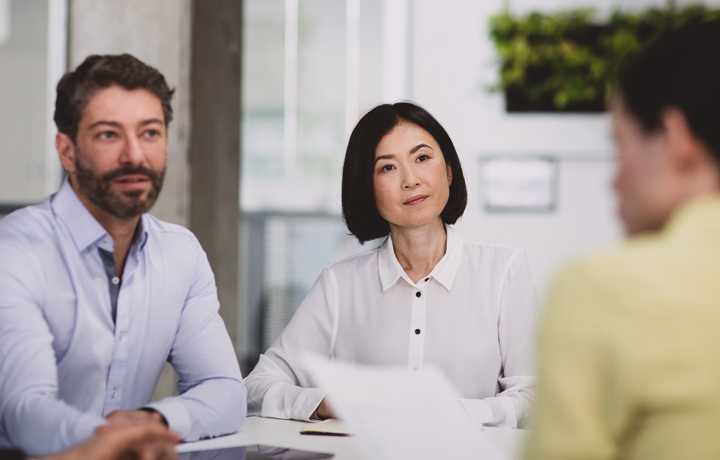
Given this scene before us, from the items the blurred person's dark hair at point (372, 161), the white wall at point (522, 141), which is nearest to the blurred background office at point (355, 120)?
the white wall at point (522, 141)

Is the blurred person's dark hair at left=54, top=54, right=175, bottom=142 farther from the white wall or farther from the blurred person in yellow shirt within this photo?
the white wall

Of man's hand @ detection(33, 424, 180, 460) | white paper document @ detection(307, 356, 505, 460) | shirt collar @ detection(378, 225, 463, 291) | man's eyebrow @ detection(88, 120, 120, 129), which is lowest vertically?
man's hand @ detection(33, 424, 180, 460)

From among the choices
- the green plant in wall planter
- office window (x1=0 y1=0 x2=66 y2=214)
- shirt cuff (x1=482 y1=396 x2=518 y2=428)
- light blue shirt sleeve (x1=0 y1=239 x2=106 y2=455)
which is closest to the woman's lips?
shirt cuff (x1=482 y1=396 x2=518 y2=428)

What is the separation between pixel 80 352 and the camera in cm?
137

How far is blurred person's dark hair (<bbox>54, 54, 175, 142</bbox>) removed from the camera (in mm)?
1397

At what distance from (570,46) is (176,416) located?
391 cm

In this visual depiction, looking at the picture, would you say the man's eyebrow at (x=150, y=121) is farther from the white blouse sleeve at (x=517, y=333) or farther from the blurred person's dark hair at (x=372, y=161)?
the white blouse sleeve at (x=517, y=333)

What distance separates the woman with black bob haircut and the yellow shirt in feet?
3.70

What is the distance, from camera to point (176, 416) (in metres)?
1.22

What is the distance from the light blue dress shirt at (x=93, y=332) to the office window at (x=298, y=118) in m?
3.12

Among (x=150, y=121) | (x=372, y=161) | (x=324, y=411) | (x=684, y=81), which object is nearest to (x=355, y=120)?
(x=372, y=161)

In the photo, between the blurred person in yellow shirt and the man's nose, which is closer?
the blurred person in yellow shirt

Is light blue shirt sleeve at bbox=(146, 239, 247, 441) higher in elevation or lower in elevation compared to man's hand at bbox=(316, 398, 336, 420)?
higher

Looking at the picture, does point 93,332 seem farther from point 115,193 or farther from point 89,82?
point 89,82
